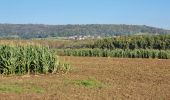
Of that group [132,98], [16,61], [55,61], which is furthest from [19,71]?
[132,98]

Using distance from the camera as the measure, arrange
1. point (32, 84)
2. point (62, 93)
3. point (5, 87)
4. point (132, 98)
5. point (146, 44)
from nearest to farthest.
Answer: point (132, 98), point (62, 93), point (5, 87), point (32, 84), point (146, 44)

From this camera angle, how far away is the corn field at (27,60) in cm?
2338

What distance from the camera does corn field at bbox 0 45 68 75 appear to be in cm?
2338

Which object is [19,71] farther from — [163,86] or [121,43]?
[121,43]

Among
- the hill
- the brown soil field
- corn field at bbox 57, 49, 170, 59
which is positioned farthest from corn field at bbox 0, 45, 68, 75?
the hill

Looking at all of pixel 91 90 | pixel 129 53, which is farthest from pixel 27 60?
pixel 129 53

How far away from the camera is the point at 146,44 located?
7638 centimetres

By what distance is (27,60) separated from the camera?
78.5ft

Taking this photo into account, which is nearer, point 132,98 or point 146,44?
Result: point 132,98

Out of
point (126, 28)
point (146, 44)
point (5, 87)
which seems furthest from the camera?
point (126, 28)

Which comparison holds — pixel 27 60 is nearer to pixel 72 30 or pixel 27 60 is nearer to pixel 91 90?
pixel 91 90

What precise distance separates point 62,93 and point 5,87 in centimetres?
279

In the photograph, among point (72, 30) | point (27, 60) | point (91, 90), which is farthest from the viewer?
point (72, 30)

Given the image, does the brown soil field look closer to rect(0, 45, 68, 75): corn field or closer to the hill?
rect(0, 45, 68, 75): corn field
